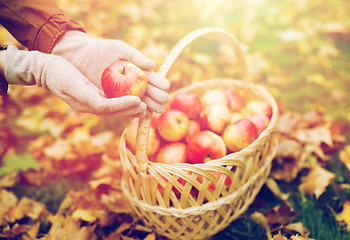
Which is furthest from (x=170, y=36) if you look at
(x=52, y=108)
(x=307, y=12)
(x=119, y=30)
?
(x=307, y=12)

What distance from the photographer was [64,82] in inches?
41.3

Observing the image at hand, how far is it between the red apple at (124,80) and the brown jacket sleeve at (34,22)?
1.36 feet

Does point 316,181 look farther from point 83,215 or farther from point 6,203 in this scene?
point 6,203

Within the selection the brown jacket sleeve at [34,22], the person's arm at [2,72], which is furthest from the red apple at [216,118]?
the person's arm at [2,72]

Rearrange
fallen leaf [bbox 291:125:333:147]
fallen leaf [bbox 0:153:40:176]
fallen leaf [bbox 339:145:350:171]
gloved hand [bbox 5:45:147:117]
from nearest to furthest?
gloved hand [bbox 5:45:147:117], fallen leaf [bbox 339:145:350:171], fallen leaf [bbox 291:125:333:147], fallen leaf [bbox 0:153:40:176]

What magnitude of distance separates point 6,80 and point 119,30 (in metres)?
1.90

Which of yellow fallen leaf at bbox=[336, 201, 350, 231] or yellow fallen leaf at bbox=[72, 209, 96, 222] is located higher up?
yellow fallen leaf at bbox=[336, 201, 350, 231]

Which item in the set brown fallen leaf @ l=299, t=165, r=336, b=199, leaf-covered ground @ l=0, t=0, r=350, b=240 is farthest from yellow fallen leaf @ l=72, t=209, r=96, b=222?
brown fallen leaf @ l=299, t=165, r=336, b=199

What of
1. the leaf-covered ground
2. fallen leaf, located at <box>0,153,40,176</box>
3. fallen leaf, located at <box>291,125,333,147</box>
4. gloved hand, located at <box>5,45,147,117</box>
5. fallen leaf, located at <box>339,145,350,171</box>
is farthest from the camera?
fallen leaf, located at <box>0,153,40,176</box>

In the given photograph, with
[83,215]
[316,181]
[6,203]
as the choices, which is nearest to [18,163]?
[6,203]

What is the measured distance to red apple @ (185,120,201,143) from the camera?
147 centimetres

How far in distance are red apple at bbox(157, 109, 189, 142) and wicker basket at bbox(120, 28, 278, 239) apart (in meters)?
0.21

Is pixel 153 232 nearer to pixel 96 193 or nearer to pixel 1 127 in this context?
pixel 96 193

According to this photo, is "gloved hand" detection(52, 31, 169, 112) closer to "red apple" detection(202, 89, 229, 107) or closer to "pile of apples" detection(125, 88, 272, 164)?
"pile of apples" detection(125, 88, 272, 164)
